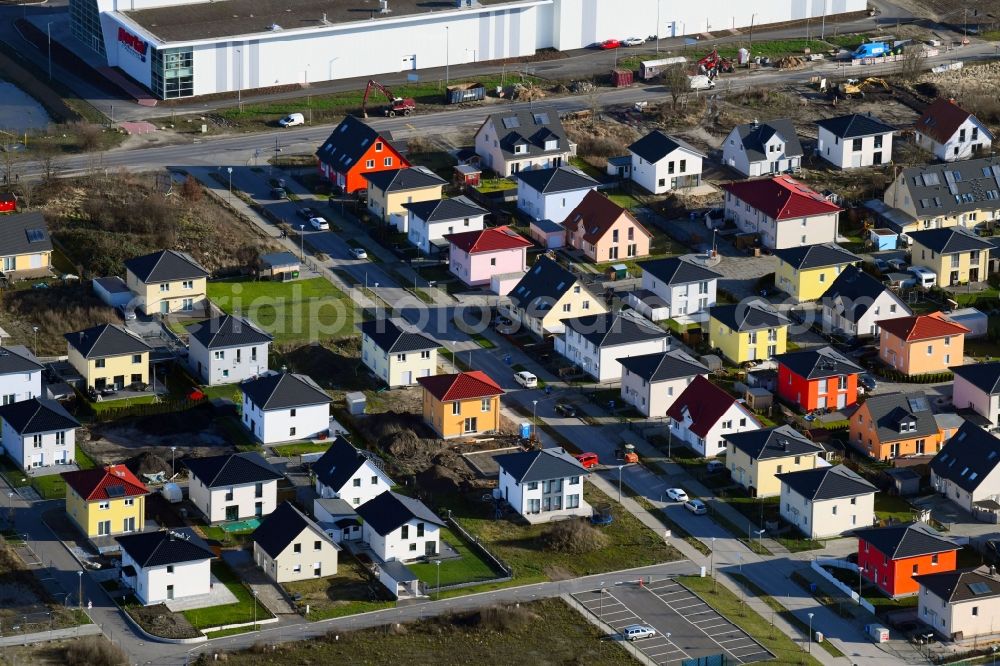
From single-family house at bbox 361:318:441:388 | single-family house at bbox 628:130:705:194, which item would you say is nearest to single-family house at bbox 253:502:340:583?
single-family house at bbox 361:318:441:388

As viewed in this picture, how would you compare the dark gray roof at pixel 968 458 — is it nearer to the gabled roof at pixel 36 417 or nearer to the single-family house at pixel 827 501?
the single-family house at pixel 827 501

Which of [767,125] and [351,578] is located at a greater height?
[767,125]

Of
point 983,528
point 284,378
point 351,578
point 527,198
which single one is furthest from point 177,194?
point 983,528

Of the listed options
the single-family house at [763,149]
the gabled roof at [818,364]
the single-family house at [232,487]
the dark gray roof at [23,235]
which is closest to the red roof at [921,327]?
the gabled roof at [818,364]

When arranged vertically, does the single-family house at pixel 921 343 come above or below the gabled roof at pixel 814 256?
below

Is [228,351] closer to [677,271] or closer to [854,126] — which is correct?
[677,271]

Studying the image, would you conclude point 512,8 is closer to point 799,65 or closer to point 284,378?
point 799,65
